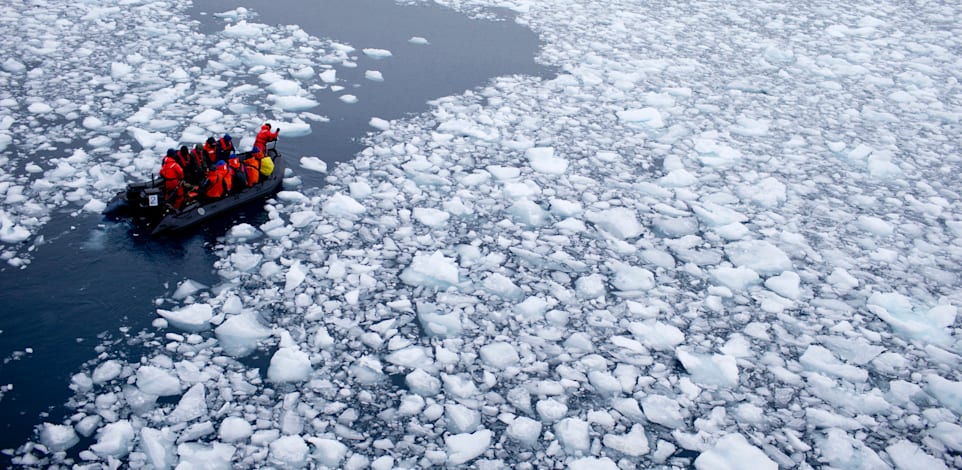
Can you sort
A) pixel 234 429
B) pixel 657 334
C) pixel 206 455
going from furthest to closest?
pixel 657 334, pixel 234 429, pixel 206 455

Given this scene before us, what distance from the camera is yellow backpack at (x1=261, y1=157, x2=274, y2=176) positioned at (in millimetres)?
5441

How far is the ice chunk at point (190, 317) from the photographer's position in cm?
420

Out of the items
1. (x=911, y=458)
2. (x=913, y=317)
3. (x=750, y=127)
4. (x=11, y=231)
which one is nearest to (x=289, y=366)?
(x=11, y=231)

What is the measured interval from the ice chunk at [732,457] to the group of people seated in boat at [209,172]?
3.74 metres

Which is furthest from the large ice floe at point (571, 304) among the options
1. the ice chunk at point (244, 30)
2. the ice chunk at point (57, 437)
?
the ice chunk at point (244, 30)

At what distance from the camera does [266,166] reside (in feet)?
17.9

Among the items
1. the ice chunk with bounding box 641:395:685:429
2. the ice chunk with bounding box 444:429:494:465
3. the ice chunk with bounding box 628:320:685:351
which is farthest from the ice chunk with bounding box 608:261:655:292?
the ice chunk with bounding box 444:429:494:465

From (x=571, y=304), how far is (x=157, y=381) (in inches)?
102

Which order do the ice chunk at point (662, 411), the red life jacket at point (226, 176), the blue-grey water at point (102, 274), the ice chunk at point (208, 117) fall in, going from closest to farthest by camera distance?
the blue-grey water at point (102, 274) < the ice chunk at point (662, 411) < the red life jacket at point (226, 176) < the ice chunk at point (208, 117)

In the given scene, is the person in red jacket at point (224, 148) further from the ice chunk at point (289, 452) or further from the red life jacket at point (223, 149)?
the ice chunk at point (289, 452)

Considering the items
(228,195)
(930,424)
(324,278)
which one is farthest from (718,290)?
(228,195)

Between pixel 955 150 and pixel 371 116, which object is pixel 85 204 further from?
pixel 955 150

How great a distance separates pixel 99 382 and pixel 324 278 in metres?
1.47

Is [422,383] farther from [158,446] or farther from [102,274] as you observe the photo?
[102,274]
